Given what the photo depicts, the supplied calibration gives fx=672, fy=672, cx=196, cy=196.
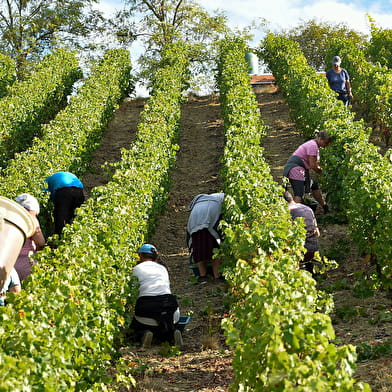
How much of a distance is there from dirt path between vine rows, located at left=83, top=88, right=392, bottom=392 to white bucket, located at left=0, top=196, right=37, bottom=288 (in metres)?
1.62

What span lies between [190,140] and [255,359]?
13473mm

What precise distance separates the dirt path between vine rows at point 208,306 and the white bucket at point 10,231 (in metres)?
1.62

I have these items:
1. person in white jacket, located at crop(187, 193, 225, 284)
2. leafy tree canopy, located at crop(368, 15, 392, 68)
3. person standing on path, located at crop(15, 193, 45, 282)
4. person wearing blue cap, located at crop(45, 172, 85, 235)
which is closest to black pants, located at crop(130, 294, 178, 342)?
person standing on path, located at crop(15, 193, 45, 282)

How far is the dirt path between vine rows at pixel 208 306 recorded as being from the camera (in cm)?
652

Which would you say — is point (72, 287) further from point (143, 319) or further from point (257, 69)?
point (257, 69)

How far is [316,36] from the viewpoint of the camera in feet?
154

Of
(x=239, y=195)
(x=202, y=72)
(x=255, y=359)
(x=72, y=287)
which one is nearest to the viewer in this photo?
(x=255, y=359)

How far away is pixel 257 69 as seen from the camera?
2817 cm

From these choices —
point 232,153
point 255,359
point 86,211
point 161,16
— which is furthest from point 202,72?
point 255,359

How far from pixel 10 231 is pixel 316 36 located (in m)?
43.5

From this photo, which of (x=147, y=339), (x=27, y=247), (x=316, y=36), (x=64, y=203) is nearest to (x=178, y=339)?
(x=147, y=339)

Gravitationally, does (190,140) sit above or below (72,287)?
above

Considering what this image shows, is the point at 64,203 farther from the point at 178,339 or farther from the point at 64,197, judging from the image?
the point at 178,339

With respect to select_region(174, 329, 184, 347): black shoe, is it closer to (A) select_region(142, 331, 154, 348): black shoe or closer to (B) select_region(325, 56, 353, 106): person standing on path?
(A) select_region(142, 331, 154, 348): black shoe
